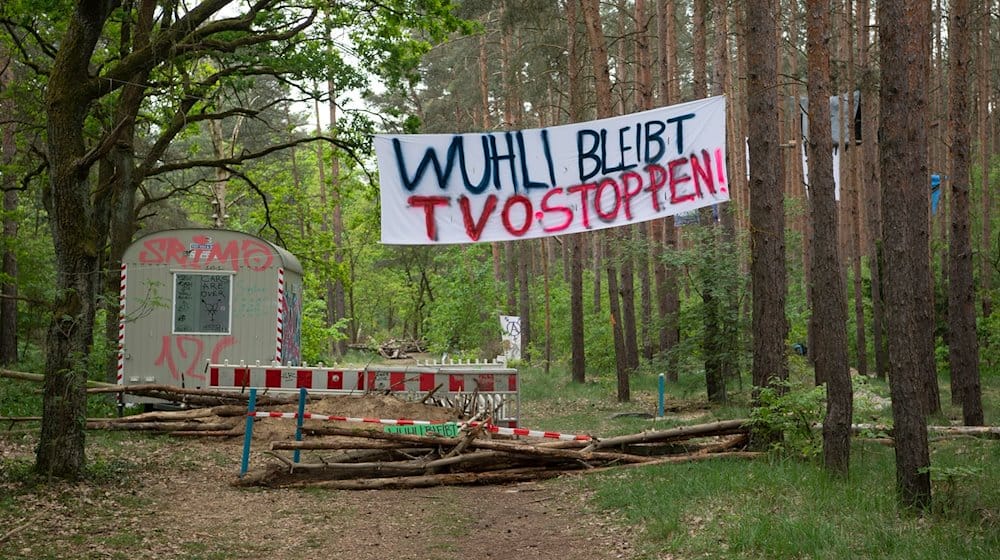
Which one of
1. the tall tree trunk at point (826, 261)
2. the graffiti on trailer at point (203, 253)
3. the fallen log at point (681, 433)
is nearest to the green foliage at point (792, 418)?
the fallen log at point (681, 433)

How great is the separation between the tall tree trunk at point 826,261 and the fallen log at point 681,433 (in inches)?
55.5

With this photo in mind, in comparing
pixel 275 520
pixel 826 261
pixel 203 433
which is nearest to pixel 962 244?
pixel 826 261

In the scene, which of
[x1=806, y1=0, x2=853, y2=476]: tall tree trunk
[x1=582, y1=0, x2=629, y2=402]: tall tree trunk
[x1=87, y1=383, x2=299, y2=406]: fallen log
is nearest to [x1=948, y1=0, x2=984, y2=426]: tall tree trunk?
[x1=806, y1=0, x2=853, y2=476]: tall tree trunk

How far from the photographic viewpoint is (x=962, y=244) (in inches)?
594

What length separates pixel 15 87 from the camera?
57.5 ft

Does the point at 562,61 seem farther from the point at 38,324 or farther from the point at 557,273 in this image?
the point at 557,273

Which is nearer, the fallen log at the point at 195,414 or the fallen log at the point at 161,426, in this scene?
the fallen log at the point at 161,426

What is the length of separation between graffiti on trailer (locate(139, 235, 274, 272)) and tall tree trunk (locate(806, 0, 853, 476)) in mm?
11077

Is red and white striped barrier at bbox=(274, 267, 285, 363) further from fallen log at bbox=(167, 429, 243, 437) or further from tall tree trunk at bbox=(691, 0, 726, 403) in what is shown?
tall tree trunk at bbox=(691, 0, 726, 403)

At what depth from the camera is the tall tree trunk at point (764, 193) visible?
1185cm

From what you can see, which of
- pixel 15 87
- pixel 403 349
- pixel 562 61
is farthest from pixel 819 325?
pixel 403 349

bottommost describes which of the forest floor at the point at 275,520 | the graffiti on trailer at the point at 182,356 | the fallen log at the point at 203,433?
the forest floor at the point at 275,520

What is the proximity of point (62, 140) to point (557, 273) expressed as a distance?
4320 centimetres

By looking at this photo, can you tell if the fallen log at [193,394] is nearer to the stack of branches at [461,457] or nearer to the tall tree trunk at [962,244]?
the stack of branches at [461,457]
